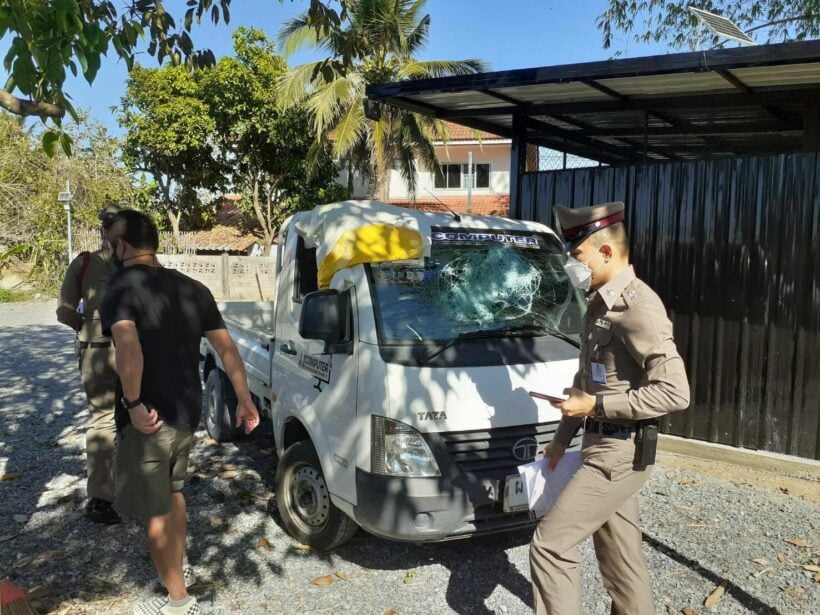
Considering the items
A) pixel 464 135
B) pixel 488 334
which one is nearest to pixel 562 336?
pixel 488 334

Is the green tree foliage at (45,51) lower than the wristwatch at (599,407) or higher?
higher

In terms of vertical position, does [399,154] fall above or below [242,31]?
below

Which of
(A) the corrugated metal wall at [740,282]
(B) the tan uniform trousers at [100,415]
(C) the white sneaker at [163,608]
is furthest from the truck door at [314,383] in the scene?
(A) the corrugated metal wall at [740,282]

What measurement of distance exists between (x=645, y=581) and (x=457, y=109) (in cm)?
585

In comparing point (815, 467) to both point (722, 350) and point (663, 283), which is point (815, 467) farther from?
point (663, 283)

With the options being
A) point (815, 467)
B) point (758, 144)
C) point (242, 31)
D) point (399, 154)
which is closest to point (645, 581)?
point (815, 467)

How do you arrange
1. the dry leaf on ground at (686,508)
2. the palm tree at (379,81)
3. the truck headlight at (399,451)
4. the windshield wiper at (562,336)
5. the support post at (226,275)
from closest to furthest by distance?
the truck headlight at (399,451) → the windshield wiper at (562,336) → the dry leaf on ground at (686,508) → the palm tree at (379,81) → the support post at (226,275)

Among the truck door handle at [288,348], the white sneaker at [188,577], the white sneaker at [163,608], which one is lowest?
the white sneaker at [188,577]

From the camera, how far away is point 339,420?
355 cm

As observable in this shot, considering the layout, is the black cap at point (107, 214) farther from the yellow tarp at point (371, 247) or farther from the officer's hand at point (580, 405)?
the officer's hand at point (580, 405)

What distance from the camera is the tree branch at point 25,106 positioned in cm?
271

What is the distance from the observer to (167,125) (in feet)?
71.3

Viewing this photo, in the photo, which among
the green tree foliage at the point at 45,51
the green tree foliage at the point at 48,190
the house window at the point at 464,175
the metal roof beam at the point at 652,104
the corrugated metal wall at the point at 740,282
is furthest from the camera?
the house window at the point at 464,175

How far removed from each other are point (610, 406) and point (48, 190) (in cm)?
2775
